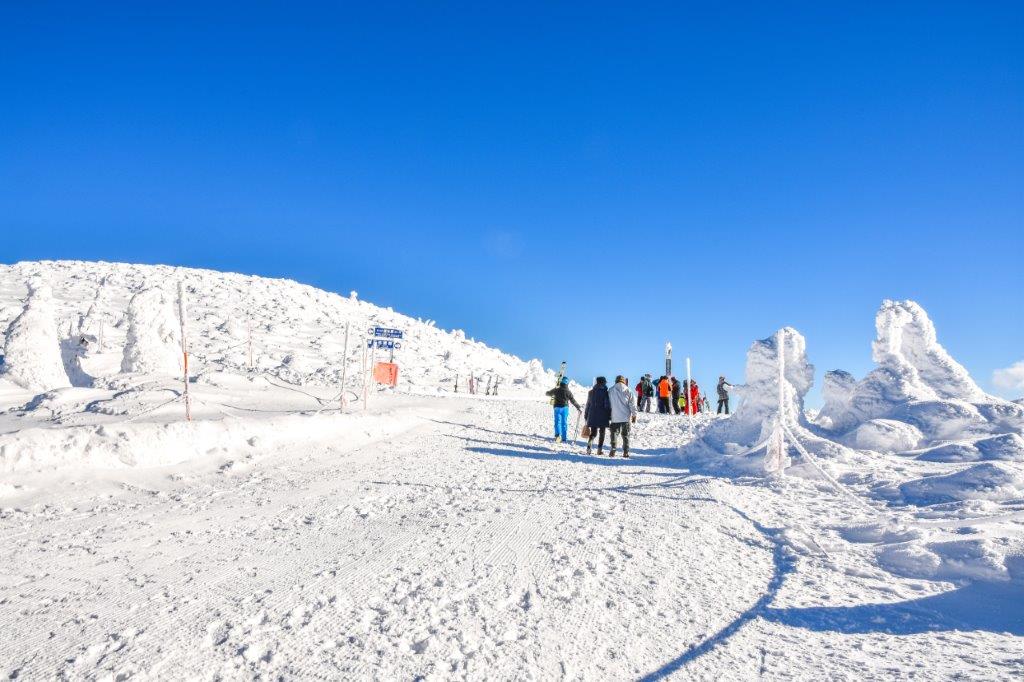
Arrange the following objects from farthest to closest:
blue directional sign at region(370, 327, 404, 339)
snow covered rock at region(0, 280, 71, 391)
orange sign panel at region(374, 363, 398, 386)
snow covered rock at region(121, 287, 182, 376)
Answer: orange sign panel at region(374, 363, 398, 386) < blue directional sign at region(370, 327, 404, 339) < snow covered rock at region(121, 287, 182, 376) < snow covered rock at region(0, 280, 71, 391)

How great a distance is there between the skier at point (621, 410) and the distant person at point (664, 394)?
14.6 meters

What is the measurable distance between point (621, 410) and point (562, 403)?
2.45 meters

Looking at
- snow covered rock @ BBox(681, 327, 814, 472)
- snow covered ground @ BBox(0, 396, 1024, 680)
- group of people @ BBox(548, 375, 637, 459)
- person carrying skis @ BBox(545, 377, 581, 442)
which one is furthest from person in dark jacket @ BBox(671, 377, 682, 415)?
snow covered ground @ BBox(0, 396, 1024, 680)

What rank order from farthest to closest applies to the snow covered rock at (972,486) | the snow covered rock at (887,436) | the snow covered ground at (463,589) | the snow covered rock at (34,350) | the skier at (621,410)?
1. the snow covered rock at (34,350)
2. the skier at (621,410)
3. the snow covered rock at (887,436)
4. the snow covered rock at (972,486)
5. the snow covered ground at (463,589)

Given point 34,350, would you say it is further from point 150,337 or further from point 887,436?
point 887,436

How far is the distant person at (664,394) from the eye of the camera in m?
27.4

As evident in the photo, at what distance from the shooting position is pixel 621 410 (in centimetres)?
1323

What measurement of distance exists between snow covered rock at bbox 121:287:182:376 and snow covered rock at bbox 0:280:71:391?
3730mm

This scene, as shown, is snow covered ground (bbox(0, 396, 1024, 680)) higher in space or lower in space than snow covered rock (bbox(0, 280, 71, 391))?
lower

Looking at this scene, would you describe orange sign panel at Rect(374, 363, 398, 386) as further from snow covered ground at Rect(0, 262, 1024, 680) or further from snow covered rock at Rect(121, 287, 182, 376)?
snow covered ground at Rect(0, 262, 1024, 680)

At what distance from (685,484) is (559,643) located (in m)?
6.30

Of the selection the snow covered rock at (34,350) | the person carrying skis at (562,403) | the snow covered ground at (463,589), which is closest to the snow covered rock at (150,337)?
the snow covered rock at (34,350)

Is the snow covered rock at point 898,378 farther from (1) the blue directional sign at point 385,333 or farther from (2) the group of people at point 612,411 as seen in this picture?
(1) the blue directional sign at point 385,333

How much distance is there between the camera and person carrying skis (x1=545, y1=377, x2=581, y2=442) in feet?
50.0
